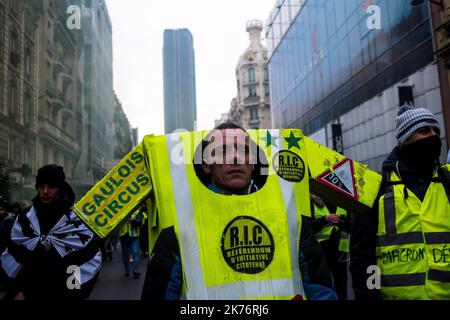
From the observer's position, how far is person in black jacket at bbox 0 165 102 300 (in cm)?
281

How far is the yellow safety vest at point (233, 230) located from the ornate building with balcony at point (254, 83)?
210 ft

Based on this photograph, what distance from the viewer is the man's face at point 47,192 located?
9.61 ft

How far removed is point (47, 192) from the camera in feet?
9.64

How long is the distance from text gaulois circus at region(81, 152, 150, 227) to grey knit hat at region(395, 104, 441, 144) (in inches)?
54.0

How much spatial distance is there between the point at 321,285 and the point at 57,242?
6.10ft

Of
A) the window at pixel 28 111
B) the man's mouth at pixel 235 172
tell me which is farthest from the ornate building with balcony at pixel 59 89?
the man's mouth at pixel 235 172

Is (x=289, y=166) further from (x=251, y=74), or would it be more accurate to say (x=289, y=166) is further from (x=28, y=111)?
(x=251, y=74)

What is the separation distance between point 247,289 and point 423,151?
46.7 inches

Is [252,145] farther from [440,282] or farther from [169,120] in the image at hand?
[169,120]

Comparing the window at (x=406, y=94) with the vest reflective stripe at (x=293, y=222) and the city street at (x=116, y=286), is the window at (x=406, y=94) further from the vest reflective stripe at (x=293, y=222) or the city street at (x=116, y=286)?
the vest reflective stripe at (x=293, y=222)

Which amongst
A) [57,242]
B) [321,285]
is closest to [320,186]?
[321,285]

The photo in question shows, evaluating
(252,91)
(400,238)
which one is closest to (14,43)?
(400,238)

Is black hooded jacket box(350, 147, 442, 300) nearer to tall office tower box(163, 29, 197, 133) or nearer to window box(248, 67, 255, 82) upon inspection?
tall office tower box(163, 29, 197, 133)
